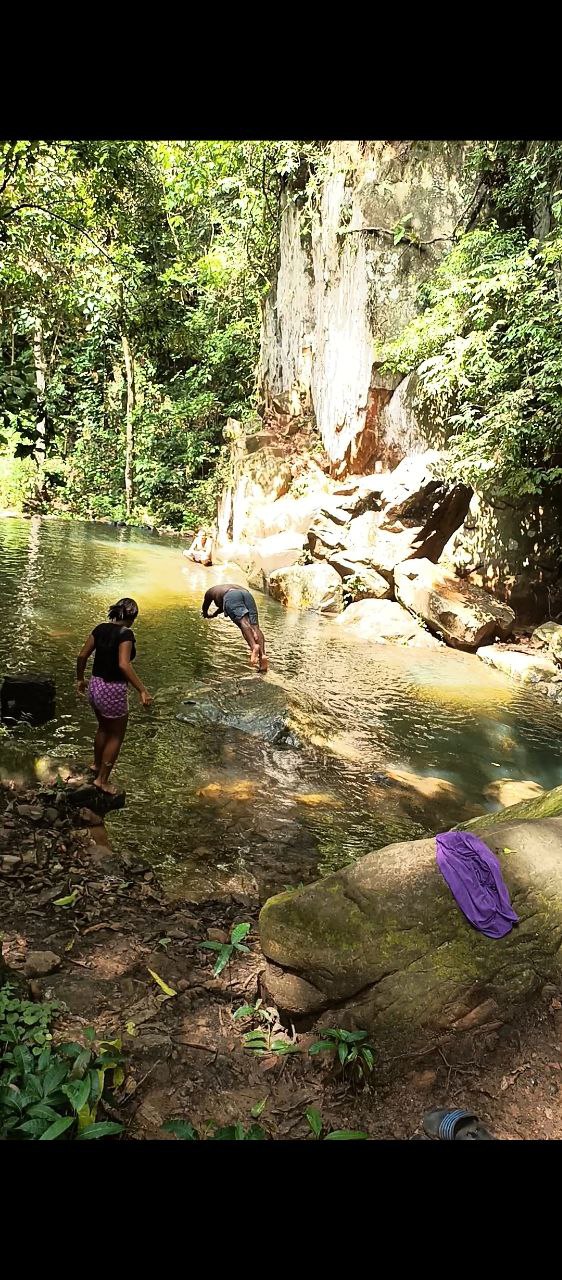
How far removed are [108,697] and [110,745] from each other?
393mm

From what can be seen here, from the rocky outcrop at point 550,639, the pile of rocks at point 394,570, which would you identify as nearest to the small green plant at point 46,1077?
the pile of rocks at point 394,570

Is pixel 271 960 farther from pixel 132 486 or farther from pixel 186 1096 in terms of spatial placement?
pixel 132 486

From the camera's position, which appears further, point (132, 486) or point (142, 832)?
point (132, 486)

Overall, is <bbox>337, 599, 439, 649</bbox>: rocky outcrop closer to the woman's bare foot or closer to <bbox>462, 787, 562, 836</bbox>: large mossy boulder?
<bbox>462, 787, 562, 836</bbox>: large mossy boulder

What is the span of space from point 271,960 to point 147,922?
902 mm

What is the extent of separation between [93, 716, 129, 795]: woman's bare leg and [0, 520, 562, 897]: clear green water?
0.28m

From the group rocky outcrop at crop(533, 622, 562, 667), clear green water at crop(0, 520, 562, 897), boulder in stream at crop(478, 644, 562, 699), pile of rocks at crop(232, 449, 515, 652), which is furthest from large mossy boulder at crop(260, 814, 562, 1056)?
pile of rocks at crop(232, 449, 515, 652)

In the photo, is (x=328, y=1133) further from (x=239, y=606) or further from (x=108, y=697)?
(x=239, y=606)

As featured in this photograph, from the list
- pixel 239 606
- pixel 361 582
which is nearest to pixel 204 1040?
pixel 239 606

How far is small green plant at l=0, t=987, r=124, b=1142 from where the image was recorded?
96.5 inches

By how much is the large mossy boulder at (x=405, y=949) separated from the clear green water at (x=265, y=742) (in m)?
1.21

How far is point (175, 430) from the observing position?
2558cm
